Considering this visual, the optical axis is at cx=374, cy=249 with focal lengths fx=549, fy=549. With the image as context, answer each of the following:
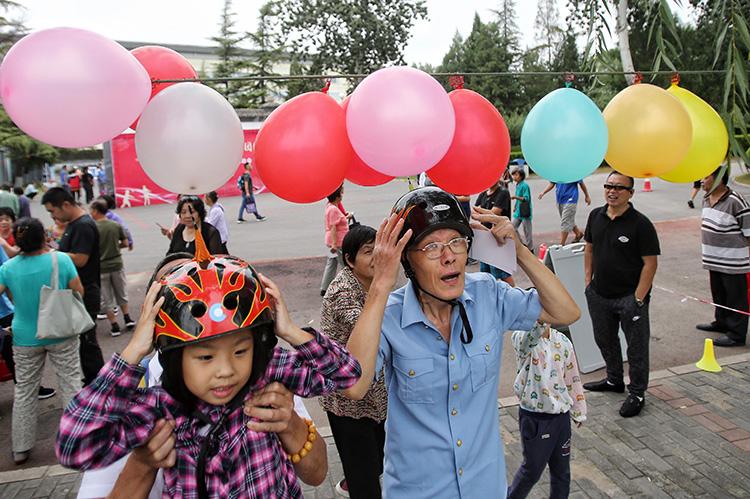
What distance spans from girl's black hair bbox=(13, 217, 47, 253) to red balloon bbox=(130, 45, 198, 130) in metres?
2.45

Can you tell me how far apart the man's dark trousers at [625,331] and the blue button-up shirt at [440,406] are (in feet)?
9.46

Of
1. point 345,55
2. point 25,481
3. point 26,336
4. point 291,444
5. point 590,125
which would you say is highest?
point 345,55

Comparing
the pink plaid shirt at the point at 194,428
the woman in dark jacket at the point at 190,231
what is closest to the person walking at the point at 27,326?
the woman in dark jacket at the point at 190,231

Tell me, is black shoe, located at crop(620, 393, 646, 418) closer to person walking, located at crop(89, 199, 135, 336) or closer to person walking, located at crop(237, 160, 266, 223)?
person walking, located at crop(89, 199, 135, 336)

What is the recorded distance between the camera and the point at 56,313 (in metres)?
4.41

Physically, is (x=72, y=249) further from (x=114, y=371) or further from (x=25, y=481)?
(x=114, y=371)

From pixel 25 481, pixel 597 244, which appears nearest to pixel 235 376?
pixel 25 481

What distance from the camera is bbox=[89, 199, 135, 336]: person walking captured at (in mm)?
7129

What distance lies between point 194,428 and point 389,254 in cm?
89

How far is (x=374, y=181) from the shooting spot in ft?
9.80

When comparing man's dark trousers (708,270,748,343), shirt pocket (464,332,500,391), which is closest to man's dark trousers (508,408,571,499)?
shirt pocket (464,332,500,391)

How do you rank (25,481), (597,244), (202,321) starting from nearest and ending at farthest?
(202,321) → (25,481) → (597,244)

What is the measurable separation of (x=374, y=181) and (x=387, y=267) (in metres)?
1.03

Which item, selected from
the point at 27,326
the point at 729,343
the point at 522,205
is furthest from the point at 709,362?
the point at 27,326
